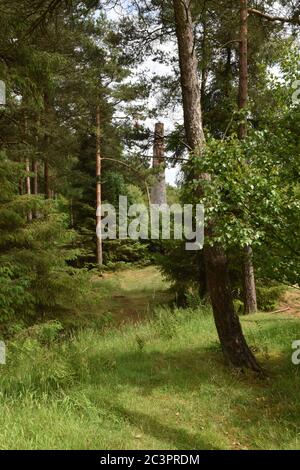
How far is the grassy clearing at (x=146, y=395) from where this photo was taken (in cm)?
461

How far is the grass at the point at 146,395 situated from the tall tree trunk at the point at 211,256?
474 millimetres

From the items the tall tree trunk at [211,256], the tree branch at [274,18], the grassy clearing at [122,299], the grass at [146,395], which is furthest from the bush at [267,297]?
the tree branch at [274,18]

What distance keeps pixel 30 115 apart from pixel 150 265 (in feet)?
36.8

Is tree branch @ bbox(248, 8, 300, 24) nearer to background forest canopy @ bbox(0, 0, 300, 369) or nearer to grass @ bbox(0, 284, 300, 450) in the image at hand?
background forest canopy @ bbox(0, 0, 300, 369)

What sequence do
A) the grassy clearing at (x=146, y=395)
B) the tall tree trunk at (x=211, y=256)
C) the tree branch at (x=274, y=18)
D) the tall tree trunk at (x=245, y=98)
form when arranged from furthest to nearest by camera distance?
the tall tree trunk at (x=245, y=98) → the tree branch at (x=274, y=18) → the tall tree trunk at (x=211, y=256) → the grassy clearing at (x=146, y=395)

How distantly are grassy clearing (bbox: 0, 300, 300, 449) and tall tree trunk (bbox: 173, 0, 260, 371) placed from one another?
46 cm

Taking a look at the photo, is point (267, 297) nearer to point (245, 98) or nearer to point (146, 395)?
point (245, 98)

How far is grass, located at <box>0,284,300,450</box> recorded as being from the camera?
15.1ft

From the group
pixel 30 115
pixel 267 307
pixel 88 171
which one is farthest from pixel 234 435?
pixel 88 171

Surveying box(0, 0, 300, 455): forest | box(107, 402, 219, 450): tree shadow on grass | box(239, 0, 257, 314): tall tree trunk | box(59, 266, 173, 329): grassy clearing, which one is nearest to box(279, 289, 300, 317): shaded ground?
box(0, 0, 300, 455): forest

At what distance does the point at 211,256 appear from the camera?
7.00 m

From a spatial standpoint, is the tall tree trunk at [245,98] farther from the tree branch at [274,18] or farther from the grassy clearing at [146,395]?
the grassy clearing at [146,395]

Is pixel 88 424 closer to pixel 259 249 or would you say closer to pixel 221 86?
pixel 259 249

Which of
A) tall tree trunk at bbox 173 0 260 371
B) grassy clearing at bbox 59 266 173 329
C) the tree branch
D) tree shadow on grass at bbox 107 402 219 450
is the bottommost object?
grassy clearing at bbox 59 266 173 329
